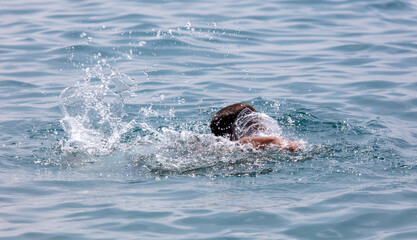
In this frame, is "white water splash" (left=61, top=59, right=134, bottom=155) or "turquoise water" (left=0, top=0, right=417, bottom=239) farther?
"white water splash" (left=61, top=59, right=134, bottom=155)

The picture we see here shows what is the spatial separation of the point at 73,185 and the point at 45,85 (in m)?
4.57

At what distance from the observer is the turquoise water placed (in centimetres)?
516

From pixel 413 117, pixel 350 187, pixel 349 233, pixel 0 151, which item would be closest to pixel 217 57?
pixel 413 117

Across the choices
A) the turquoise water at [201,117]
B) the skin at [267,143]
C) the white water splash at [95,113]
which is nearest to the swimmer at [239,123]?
the skin at [267,143]

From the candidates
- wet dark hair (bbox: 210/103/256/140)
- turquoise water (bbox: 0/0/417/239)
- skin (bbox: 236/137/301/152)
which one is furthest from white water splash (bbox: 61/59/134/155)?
skin (bbox: 236/137/301/152)

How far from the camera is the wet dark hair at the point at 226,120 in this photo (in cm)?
682

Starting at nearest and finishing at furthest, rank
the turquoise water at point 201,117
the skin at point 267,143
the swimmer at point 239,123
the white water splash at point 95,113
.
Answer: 1. the turquoise water at point 201,117
2. the skin at point 267,143
3. the swimmer at point 239,123
4. the white water splash at point 95,113

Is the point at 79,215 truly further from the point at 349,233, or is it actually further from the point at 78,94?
the point at 78,94

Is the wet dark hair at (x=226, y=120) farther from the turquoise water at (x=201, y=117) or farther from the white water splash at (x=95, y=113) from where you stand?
the white water splash at (x=95, y=113)

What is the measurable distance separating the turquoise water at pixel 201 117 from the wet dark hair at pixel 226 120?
0.74 feet

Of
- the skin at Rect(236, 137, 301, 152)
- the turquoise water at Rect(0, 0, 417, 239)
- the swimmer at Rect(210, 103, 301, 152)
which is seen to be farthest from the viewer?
the swimmer at Rect(210, 103, 301, 152)

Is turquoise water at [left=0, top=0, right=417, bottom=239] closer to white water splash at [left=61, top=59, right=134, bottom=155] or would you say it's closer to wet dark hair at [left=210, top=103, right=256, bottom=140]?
white water splash at [left=61, top=59, right=134, bottom=155]

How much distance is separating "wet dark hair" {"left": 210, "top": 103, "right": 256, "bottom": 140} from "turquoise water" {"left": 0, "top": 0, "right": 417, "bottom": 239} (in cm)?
23

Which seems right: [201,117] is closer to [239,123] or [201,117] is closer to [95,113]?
[95,113]
